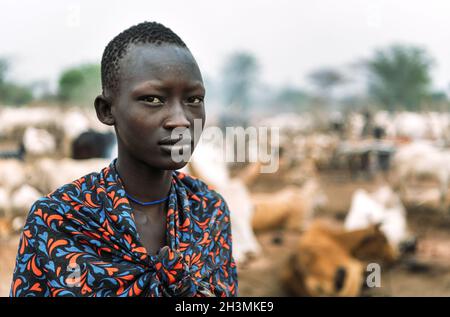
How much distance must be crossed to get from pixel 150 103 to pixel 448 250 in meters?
7.00

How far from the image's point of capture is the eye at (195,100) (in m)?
1.32

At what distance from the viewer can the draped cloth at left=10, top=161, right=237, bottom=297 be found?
4.13 feet

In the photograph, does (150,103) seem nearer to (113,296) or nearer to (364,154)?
(113,296)

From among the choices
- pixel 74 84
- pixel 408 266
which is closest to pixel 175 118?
pixel 408 266

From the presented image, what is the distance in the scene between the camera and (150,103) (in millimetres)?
1271

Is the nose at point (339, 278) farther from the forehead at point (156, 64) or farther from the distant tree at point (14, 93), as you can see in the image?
the distant tree at point (14, 93)

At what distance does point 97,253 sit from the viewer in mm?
1307

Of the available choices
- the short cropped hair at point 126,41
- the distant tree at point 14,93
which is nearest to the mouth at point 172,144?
the short cropped hair at point 126,41

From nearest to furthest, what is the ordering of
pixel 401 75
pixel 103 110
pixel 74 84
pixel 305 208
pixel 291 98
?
1. pixel 103 110
2. pixel 305 208
3. pixel 74 84
4. pixel 401 75
5. pixel 291 98

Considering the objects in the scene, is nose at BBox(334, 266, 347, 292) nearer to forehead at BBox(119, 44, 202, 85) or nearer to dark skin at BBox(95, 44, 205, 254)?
dark skin at BBox(95, 44, 205, 254)

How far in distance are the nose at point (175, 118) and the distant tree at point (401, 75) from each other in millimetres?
34070

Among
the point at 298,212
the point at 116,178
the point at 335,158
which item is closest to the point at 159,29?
the point at 116,178

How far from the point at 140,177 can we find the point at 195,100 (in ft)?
0.91

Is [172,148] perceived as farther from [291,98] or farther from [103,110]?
[291,98]
